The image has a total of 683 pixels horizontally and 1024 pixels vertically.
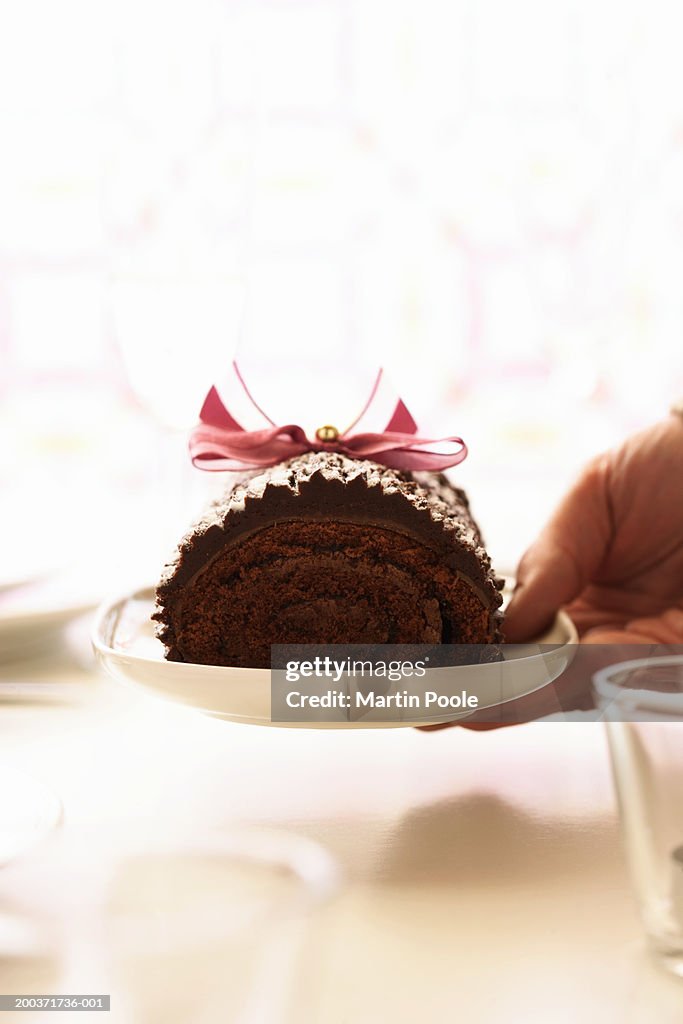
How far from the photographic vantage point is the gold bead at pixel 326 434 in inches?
20.6

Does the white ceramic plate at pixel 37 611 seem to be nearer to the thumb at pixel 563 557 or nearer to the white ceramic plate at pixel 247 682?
the white ceramic plate at pixel 247 682

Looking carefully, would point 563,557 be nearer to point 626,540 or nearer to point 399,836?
point 626,540

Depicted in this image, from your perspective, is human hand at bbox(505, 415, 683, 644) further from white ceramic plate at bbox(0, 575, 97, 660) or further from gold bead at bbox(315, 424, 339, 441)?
white ceramic plate at bbox(0, 575, 97, 660)

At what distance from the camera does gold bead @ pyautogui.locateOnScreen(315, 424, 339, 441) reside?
52cm

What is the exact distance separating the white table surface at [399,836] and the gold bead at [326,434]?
0.15 m

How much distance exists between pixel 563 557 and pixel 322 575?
174 mm

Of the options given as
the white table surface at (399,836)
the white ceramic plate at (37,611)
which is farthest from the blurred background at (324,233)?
the white table surface at (399,836)

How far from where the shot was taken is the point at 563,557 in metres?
0.56

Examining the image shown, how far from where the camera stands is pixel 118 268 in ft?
2.14

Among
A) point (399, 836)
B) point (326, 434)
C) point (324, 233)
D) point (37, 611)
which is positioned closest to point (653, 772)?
point (399, 836)

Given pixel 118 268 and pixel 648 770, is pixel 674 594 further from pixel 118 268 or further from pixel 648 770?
pixel 118 268

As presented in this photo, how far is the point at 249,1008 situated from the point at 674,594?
37cm

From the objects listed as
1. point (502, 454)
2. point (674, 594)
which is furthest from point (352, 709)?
point (502, 454)

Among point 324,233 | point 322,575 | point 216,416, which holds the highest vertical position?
point 324,233
